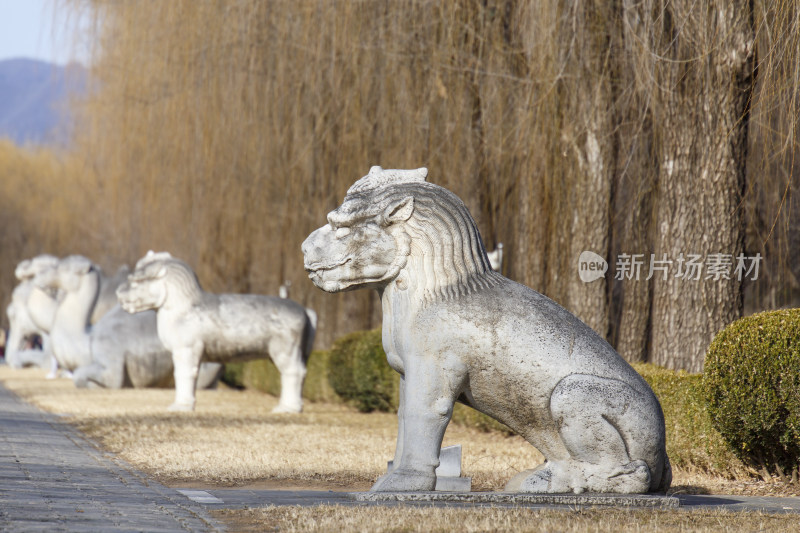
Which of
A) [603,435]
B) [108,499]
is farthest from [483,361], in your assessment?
[108,499]

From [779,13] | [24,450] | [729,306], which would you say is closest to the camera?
[779,13]

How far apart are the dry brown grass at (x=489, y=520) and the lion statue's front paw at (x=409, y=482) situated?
1.11 feet

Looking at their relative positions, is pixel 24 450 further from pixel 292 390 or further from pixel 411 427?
pixel 292 390

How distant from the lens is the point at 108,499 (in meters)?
5.62

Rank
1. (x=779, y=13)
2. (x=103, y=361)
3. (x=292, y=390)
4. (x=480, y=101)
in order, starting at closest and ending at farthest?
(x=779, y=13) < (x=480, y=101) < (x=292, y=390) < (x=103, y=361)

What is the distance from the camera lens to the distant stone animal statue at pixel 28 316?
75.0 feet

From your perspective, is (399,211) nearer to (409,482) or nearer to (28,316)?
(409,482)

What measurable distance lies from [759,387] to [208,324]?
8082mm

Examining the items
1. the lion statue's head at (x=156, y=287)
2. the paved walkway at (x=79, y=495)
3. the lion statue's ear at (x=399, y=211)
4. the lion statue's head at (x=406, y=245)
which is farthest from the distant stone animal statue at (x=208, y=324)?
the lion statue's ear at (x=399, y=211)

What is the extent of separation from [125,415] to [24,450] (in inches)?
153

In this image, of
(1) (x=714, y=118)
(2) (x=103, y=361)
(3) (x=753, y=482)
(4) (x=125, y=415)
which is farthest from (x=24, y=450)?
(2) (x=103, y=361)

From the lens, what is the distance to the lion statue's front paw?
553 cm

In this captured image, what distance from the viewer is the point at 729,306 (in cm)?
887

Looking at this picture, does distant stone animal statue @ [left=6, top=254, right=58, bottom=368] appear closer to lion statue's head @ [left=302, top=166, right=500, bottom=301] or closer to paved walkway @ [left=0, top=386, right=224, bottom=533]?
paved walkway @ [left=0, top=386, right=224, bottom=533]
